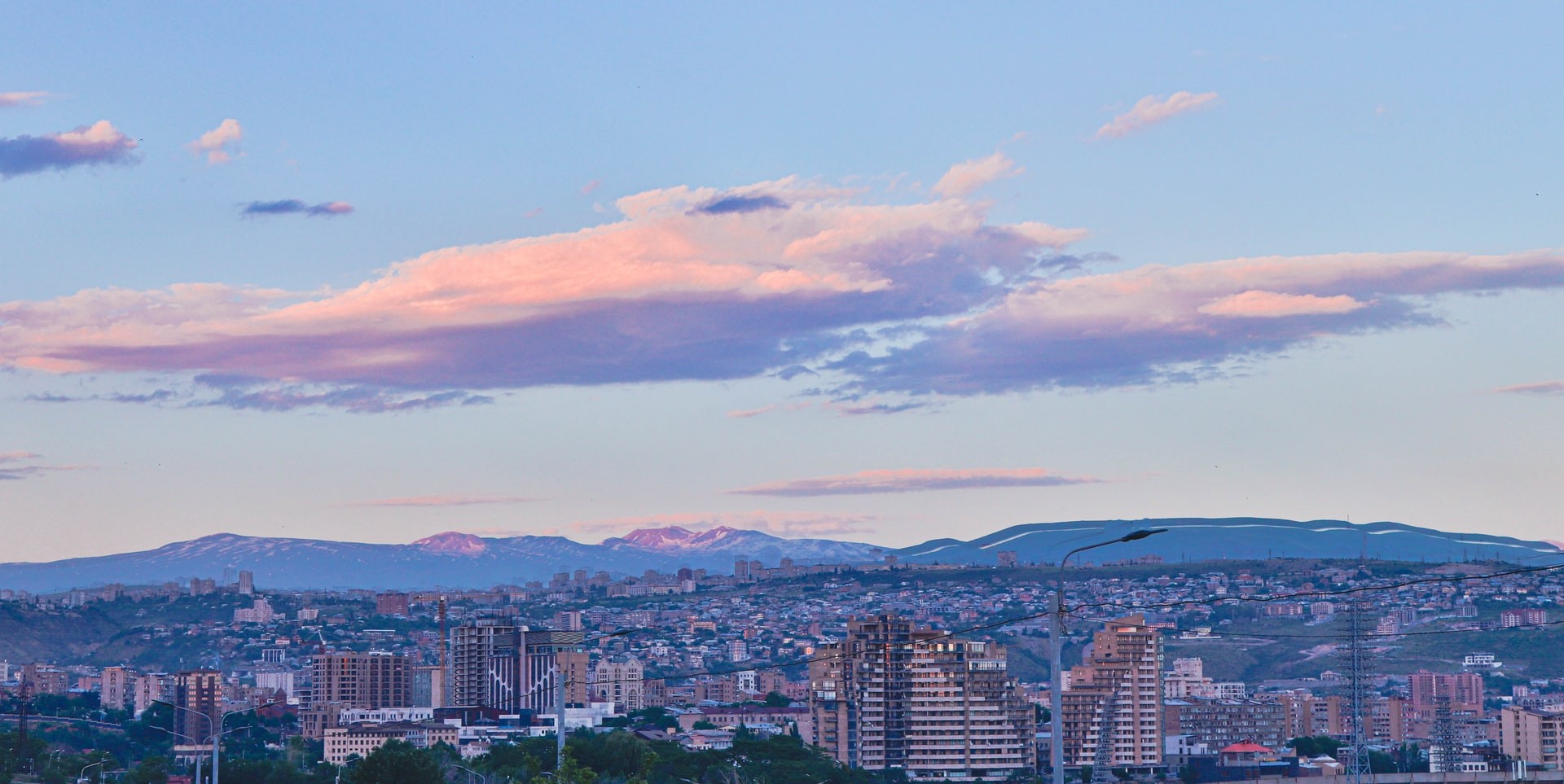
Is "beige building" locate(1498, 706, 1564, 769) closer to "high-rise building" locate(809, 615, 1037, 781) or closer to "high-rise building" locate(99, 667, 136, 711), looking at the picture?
"high-rise building" locate(809, 615, 1037, 781)

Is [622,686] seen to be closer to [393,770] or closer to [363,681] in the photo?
[363,681]

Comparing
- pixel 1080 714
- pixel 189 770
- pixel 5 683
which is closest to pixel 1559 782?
pixel 1080 714

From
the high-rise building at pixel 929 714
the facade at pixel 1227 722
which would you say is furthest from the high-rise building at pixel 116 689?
the facade at pixel 1227 722

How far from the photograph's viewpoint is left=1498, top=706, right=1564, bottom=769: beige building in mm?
113562

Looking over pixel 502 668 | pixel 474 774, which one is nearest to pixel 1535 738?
pixel 474 774

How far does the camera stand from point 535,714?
141m

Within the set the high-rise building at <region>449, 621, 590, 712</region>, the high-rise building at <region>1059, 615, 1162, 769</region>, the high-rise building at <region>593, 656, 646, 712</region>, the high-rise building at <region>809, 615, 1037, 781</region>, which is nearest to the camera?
the high-rise building at <region>809, 615, 1037, 781</region>

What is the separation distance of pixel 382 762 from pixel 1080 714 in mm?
75678

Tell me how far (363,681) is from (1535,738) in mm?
92338

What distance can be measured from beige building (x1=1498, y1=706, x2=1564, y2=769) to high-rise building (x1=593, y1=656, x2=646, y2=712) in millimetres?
58116

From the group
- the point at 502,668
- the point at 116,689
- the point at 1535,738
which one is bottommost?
the point at 1535,738

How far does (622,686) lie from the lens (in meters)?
165

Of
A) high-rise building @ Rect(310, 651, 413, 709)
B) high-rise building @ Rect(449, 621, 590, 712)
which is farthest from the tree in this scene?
high-rise building @ Rect(310, 651, 413, 709)

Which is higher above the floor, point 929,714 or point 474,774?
point 474,774
